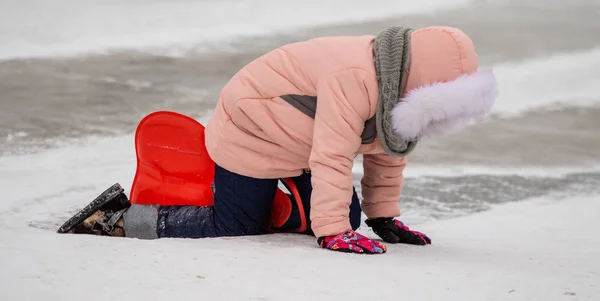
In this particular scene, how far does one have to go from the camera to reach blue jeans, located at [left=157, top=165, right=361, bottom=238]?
6.37 feet

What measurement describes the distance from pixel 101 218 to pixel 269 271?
0.64m

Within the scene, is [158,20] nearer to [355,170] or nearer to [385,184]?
[355,170]

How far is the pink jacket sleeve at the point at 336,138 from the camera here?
1718 mm

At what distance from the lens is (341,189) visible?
1735 millimetres

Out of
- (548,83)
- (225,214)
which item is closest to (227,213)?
(225,214)

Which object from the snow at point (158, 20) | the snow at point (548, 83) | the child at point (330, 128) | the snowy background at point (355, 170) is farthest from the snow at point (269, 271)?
the snow at point (158, 20)

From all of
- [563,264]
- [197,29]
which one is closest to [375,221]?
[563,264]

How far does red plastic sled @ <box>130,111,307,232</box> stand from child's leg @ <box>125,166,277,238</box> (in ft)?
0.21

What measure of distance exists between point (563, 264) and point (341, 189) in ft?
1.85

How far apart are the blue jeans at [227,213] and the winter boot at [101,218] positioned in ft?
0.34

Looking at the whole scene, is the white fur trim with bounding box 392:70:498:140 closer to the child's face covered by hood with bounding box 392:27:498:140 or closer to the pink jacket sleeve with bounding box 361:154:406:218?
the child's face covered by hood with bounding box 392:27:498:140

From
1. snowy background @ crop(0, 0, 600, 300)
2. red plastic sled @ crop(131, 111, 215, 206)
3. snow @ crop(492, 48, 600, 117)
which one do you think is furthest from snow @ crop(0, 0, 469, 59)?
red plastic sled @ crop(131, 111, 215, 206)

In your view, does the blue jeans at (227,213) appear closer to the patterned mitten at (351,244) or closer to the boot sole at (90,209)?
the boot sole at (90,209)

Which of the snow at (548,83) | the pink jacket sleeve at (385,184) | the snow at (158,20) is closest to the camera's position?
the pink jacket sleeve at (385,184)
